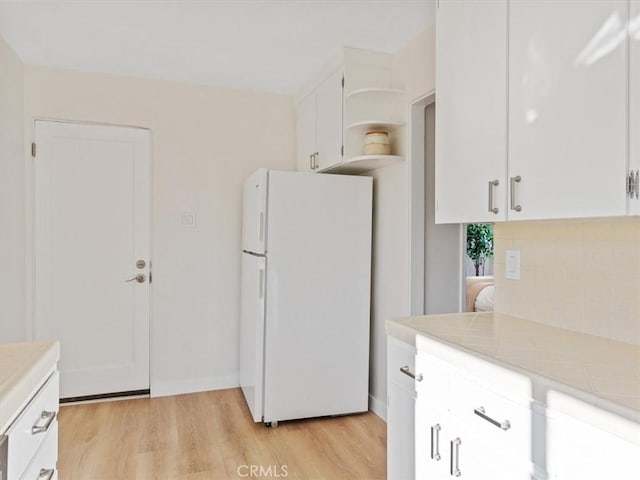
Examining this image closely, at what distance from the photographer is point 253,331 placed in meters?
2.87

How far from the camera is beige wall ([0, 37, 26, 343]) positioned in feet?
8.86

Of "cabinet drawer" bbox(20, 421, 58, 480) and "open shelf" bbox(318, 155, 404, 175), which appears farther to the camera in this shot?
"open shelf" bbox(318, 155, 404, 175)

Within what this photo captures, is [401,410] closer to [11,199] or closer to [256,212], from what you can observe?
[256,212]

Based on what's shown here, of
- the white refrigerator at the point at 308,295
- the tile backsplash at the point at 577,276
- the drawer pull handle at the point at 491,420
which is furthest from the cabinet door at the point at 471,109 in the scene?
the white refrigerator at the point at 308,295

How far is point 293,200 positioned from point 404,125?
0.83 meters

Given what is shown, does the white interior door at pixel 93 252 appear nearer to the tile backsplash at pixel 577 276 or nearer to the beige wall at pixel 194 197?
the beige wall at pixel 194 197

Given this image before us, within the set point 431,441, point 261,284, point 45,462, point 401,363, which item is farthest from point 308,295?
point 45,462

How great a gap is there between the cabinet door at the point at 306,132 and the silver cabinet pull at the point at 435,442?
7.20 ft

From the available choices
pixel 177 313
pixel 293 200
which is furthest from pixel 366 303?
Result: pixel 177 313

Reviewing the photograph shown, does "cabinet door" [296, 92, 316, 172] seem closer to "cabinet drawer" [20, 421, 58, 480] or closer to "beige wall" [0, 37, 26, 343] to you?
"beige wall" [0, 37, 26, 343]

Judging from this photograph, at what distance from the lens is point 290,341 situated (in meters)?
2.80

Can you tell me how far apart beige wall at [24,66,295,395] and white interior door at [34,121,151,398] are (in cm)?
11

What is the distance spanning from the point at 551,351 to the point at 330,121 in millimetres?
2052

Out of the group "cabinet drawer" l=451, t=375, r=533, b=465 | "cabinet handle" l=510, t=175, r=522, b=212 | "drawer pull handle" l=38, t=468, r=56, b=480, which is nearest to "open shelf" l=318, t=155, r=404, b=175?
"cabinet handle" l=510, t=175, r=522, b=212
